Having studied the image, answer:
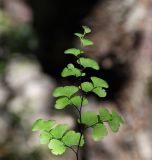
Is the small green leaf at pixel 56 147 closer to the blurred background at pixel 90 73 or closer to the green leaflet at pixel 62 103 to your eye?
the green leaflet at pixel 62 103

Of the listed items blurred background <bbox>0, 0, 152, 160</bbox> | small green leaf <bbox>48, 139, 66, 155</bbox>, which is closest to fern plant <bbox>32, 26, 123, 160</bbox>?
small green leaf <bbox>48, 139, 66, 155</bbox>

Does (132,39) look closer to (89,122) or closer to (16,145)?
(16,145)

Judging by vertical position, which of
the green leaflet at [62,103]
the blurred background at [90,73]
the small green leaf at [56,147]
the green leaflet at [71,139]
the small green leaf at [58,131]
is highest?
the blurred background at [90,73]

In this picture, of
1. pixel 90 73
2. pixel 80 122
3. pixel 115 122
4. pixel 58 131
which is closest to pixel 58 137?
pixel 58 131

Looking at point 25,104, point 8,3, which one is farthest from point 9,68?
point 8,3

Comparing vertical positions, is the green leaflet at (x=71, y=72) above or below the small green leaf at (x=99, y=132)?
above

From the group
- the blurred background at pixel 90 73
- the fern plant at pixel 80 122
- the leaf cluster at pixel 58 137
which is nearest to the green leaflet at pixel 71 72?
the fern plant at pixel 80 122

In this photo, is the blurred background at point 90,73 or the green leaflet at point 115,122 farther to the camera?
the blurred background at point 90,73
